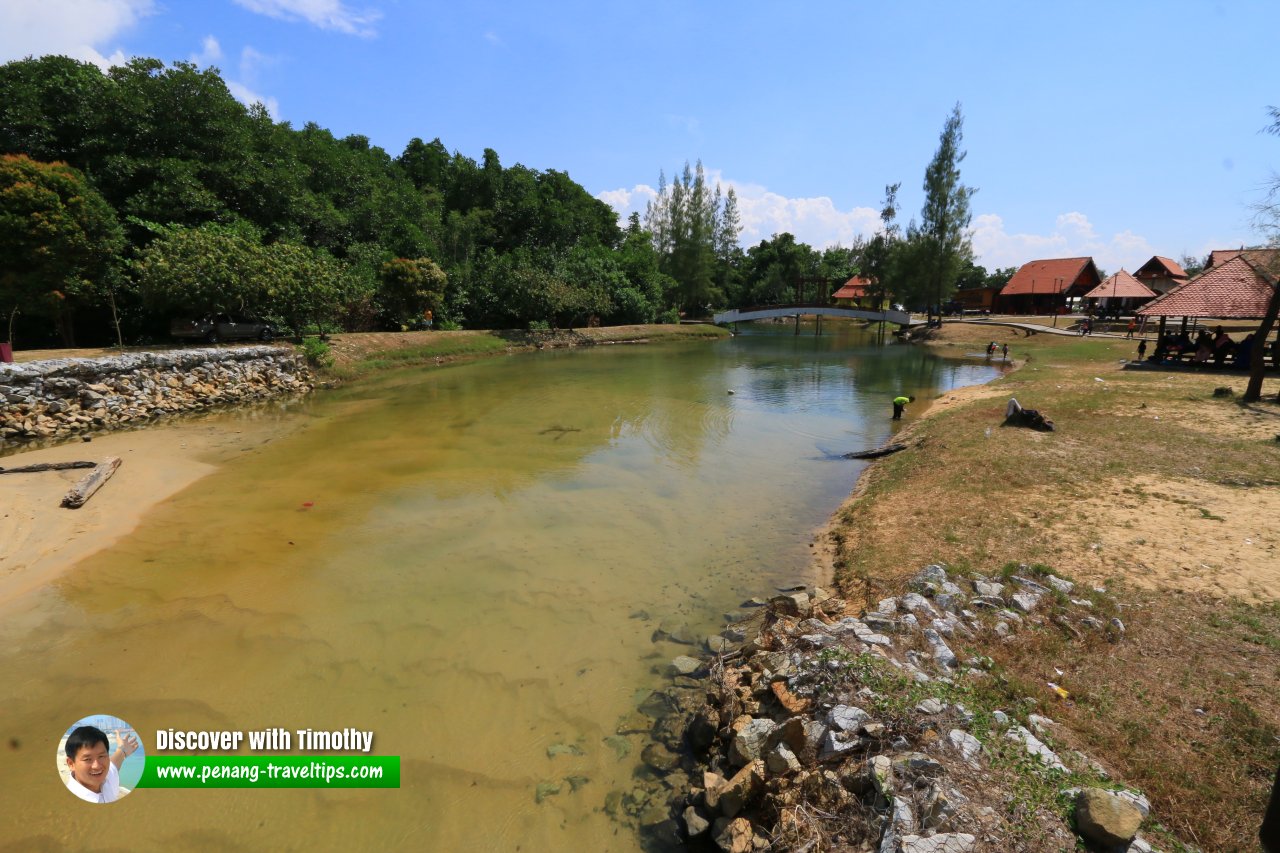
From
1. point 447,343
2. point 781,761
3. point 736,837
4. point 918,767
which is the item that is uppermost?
point 447,343

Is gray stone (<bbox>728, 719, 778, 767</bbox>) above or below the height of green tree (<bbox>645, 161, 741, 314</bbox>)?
below

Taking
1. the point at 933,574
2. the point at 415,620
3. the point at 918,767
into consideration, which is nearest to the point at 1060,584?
the point at 933,574

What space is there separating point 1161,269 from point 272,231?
7844cm

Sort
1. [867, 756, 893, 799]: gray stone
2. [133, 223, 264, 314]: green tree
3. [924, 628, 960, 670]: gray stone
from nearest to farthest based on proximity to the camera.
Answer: [867, 756, 893, 799]: gray stone
[924, 628, 960, 670]: gray stone
[133, 223, 264, 314]: green tree

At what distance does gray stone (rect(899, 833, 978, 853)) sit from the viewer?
3.34 meters

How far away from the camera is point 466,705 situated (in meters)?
6.09

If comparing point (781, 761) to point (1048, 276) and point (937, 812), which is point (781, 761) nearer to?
point (937, 812)

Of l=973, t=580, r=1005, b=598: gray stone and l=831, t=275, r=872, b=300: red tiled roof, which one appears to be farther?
l=831, t=275, r=872, b=300: red tiled roof

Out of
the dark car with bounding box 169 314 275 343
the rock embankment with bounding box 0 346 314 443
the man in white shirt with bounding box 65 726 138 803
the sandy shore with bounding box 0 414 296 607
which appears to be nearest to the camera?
the man in white shirt with bounding box 65 726 138 803

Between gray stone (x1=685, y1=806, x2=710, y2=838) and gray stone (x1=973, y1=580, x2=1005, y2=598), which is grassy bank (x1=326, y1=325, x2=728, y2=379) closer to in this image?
gray stone (x1=685, y1=806, x2=710, y2=838)

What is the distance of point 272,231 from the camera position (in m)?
37.2

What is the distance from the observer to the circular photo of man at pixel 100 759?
509 cm

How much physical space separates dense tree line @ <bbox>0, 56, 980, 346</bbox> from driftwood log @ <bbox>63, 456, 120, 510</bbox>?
50.0 feet

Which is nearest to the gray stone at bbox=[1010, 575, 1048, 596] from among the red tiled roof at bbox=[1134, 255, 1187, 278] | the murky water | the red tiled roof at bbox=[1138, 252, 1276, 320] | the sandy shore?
the murky water
